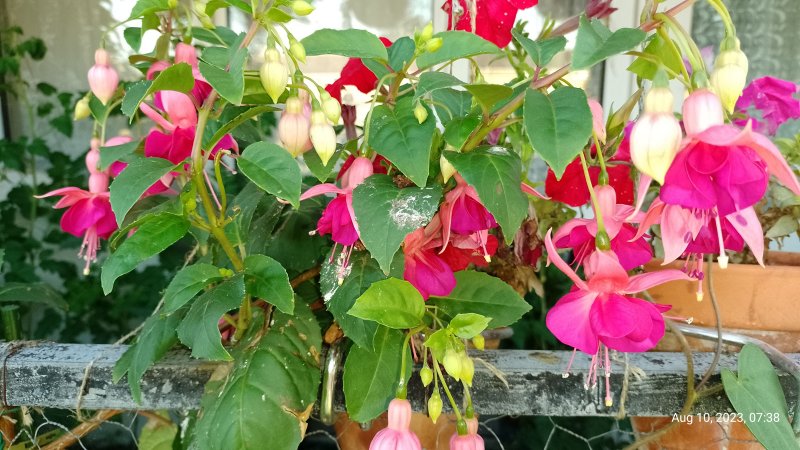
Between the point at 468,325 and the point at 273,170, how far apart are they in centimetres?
17

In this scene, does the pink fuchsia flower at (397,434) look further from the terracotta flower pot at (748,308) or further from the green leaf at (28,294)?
the green leaf at (28,294)

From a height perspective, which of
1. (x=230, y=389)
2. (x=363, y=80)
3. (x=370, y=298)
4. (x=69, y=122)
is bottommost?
(x=69, y=122)

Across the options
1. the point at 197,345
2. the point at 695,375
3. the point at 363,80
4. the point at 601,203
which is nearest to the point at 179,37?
the point at 363,80

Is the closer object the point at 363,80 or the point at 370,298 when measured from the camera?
the point at 370,298

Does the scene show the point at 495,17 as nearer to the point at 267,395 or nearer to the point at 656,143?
the point at 656,143

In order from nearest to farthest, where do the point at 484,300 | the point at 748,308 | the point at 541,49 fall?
the point at 541,49
the point at 484,300
the point at 748,308

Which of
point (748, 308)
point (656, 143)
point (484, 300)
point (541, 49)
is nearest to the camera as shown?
point (656, 143)

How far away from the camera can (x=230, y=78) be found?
38cm

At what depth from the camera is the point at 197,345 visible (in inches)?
16.4

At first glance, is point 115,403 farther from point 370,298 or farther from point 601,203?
point 601,203

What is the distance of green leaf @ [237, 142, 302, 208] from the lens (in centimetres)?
39

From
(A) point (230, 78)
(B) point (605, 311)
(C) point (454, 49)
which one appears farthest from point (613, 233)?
(A) point (230, 78)

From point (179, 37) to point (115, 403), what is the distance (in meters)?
0.35

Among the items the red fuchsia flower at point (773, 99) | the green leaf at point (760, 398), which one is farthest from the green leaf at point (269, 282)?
the red fuchsia flower at point (773, 99)
